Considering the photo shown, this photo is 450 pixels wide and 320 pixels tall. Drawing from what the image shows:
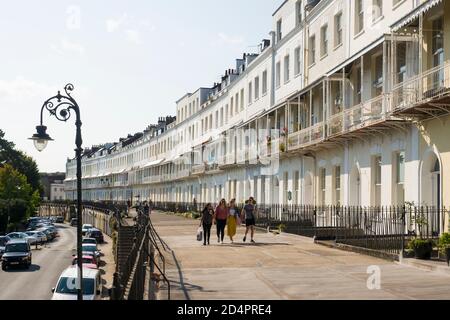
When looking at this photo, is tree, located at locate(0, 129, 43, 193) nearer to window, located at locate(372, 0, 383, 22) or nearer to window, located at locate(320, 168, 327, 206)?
window, located at locate(320, 168, 327, 206)

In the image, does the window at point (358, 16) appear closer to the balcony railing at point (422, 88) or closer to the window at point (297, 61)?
the balcony railing at point (422, 88)

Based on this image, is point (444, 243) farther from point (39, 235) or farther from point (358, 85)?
point (39, 235)

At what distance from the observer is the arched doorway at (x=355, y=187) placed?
26797 millimetres

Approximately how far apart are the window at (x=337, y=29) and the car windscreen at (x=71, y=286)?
15.1 m

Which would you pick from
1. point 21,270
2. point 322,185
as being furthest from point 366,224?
point 21,270

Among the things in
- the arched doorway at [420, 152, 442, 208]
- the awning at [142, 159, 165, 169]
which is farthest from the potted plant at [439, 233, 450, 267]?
the awning at [142, 159, 165, 169]

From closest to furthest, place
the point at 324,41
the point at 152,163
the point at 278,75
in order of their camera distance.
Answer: the point at 324,41 → the point at 278,75 → the point at 152,163

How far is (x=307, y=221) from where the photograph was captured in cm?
2992

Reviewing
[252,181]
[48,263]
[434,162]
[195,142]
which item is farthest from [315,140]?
[195,142]

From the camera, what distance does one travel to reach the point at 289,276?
14.2 metres

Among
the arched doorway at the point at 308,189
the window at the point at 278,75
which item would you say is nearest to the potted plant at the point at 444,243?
the arched doorway at the point at 308,189

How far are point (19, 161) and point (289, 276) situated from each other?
10885 cm

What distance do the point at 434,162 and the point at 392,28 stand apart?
177 inches
